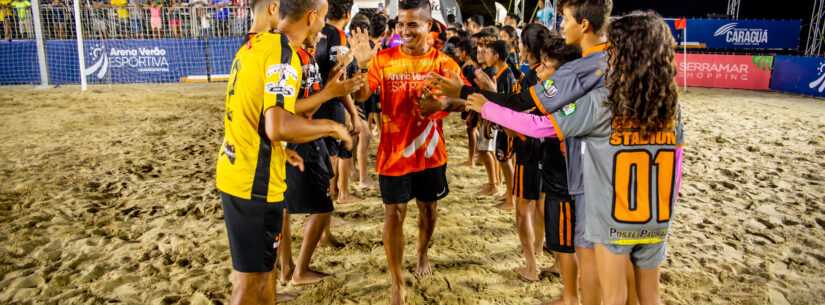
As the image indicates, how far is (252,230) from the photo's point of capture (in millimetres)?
2541

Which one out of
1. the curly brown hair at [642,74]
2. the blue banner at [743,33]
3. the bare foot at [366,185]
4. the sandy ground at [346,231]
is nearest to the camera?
the curly brown hair at [642,74]

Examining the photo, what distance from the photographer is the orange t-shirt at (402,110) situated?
11.9ft

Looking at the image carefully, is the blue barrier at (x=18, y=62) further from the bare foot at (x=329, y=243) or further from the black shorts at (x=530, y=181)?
the black shorts at (x=530, y=181)

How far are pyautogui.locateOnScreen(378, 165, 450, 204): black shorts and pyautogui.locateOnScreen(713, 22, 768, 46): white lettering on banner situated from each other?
1915 centimetres

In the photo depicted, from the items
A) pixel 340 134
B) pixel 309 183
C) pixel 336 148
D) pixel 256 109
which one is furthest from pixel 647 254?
pixel 336 148

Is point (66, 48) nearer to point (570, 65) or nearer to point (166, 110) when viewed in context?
point (166, 110)

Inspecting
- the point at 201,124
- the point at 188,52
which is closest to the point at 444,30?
the point at 201,124

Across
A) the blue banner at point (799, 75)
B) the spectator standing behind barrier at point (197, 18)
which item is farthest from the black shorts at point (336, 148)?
the blue banner at point (799, 75)

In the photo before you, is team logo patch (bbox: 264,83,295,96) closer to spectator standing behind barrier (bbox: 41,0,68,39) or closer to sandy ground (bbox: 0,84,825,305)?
sandy ground (bbox: 0,84,825,305)

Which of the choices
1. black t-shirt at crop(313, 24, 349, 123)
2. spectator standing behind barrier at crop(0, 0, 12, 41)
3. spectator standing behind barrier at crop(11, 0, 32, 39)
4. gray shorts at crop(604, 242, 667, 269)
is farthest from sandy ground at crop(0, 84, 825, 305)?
spectator standing behind barrier at crop(0, 0, 12, 41)

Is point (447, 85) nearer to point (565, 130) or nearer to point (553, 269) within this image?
point (565, 130)

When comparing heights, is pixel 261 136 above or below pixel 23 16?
below

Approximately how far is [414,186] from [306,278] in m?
1.10

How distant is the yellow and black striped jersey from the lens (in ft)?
7.77
